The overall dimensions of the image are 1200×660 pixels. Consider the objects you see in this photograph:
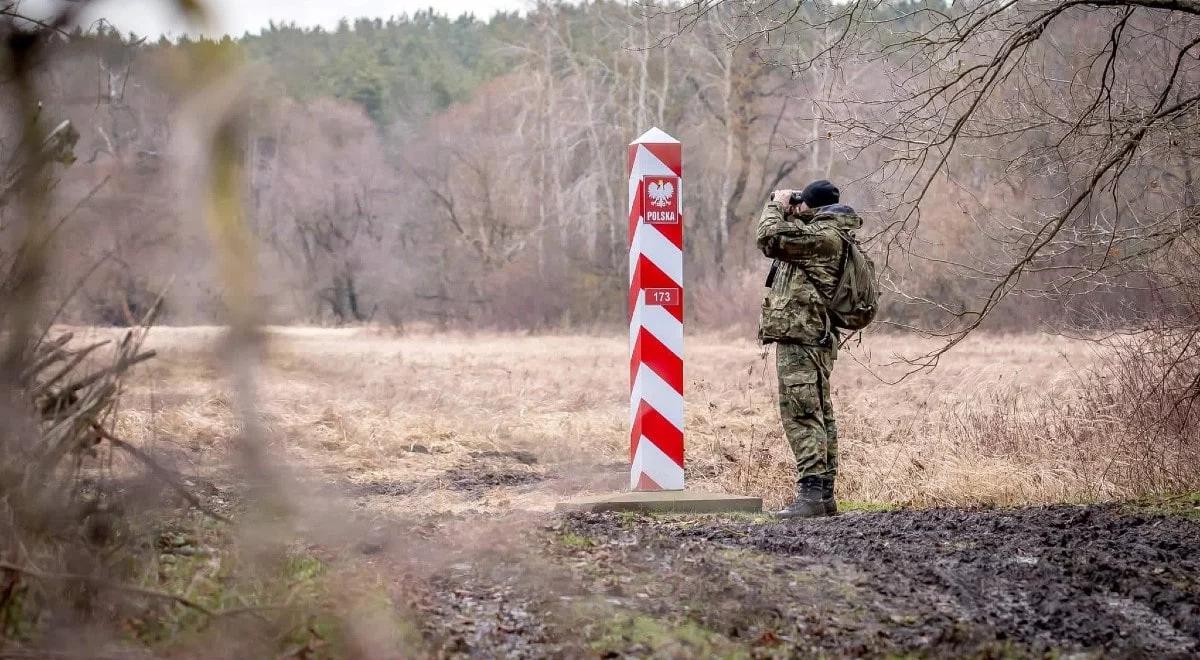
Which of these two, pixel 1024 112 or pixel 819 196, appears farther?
pixel 1024 112

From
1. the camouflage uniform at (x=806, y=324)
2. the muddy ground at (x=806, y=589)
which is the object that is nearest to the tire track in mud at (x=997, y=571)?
the muddy ground at (x=806, y=589)

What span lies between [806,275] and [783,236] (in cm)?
33

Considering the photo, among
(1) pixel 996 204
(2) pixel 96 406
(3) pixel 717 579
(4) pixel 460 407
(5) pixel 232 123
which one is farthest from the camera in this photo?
(1) pixel 996 204

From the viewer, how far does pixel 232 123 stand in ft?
4.72

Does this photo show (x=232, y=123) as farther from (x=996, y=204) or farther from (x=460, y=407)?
(x=996, y=204)

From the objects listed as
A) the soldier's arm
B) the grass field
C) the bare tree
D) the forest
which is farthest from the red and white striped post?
the bare tree

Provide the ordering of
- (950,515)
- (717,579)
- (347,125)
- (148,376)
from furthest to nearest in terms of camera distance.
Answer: (950,515) < (717,579) < (148,376) < (347,125)

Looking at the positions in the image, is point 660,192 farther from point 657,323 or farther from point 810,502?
point 810,502

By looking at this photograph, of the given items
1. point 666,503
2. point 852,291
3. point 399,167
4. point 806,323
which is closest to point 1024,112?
point 852,291

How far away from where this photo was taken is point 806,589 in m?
5.20

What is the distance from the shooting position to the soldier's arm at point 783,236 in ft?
25.3

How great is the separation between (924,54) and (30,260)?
6471mm

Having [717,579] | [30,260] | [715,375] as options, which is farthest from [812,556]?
[715,375]

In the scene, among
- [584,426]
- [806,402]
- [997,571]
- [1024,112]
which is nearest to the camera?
[997,571]
